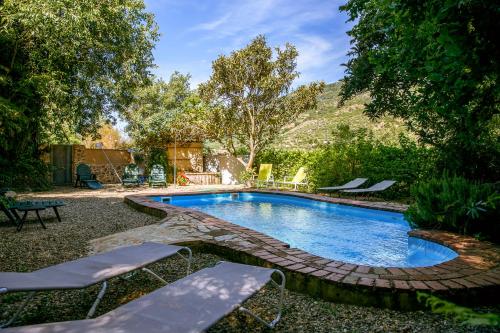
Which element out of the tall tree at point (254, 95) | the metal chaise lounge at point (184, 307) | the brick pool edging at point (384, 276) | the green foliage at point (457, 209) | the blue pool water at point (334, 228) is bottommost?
the blue pool water at point (334, 228)

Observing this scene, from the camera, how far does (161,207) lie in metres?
7.30

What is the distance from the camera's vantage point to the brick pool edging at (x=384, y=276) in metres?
2.81

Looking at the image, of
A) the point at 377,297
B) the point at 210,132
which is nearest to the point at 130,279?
the point at 377,297

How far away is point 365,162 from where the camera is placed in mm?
10805

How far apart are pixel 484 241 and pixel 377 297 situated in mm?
2426

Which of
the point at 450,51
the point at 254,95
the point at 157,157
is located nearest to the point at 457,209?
the point at 450,51

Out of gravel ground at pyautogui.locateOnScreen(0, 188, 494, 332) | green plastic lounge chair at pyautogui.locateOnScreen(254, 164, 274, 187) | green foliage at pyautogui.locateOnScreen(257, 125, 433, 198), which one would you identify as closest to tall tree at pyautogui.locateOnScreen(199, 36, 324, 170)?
green plastic lounge chair at pyautogui.locateOnScreen(254, 164, 274, 187)

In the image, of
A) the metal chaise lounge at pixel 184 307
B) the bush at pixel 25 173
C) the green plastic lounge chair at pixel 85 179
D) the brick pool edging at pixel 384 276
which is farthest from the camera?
the green plastic lounge chair at pixel 85 179

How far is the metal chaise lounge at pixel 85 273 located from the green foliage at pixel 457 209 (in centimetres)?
402

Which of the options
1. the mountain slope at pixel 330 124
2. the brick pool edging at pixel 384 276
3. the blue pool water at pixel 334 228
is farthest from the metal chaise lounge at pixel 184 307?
the mountain slope at pixel 330 124

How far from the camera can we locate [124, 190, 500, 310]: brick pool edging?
9.23 ft

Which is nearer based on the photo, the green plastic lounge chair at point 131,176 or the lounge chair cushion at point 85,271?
the lounge chair cushion at point 85,271

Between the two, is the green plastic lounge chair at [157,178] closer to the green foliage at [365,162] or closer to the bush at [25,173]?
the bush at [25,173]

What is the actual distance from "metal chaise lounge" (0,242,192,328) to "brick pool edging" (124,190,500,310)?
1176 millimetres
